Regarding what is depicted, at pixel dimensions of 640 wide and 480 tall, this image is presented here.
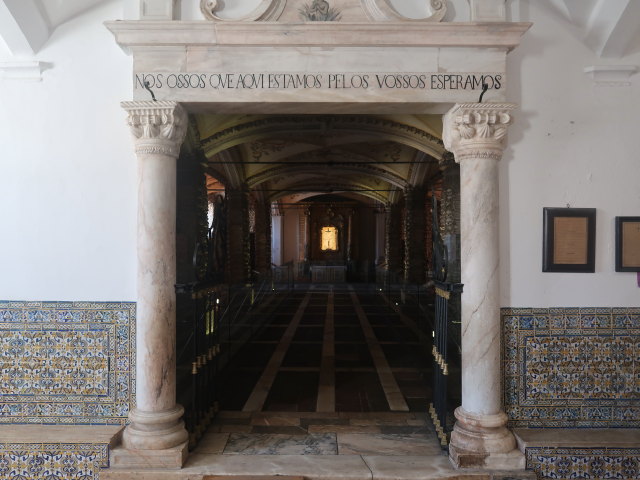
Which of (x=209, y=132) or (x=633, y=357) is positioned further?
(x=209, y=132)

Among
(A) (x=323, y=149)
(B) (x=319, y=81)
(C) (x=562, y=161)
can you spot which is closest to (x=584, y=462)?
(C) (x=562, y=161)

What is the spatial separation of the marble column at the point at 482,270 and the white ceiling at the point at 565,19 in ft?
2.74

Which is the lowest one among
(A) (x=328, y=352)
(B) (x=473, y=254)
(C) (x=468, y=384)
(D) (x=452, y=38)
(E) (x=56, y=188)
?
(A) (x=328, y=352)

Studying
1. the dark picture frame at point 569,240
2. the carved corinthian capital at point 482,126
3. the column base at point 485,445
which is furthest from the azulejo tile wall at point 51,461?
the dark picture frame at point 569,240

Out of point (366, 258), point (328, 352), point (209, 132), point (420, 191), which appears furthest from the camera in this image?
point (366, 258)

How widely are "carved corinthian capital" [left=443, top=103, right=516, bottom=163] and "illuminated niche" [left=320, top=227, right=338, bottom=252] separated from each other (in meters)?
19.9

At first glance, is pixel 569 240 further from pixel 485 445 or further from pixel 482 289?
pixel 485 445

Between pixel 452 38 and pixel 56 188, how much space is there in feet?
10.1

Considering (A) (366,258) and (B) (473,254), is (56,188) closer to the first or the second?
(B) (473,254)

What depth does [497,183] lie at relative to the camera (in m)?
3.38

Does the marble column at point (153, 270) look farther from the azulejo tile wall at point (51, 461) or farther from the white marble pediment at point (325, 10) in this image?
the white marble pediment at point (325, 10)

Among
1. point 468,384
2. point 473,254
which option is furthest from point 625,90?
point 468,384

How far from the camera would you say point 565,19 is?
3.43 metres

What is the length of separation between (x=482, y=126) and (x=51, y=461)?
3828 millimetres
